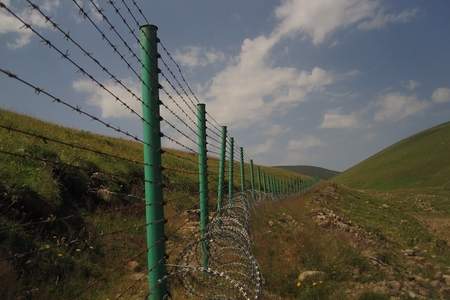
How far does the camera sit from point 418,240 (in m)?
14.3

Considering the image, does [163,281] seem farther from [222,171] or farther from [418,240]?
[418,240]

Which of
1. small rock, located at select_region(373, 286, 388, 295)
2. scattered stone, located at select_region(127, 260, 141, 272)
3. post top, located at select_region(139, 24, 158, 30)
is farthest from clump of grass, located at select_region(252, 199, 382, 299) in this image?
post top, located at select_region(139, 24, 158, 30)

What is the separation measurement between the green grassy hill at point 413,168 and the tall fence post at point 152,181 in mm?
50947

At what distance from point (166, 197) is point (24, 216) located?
4.97m

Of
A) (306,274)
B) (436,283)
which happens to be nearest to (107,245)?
(306,274)

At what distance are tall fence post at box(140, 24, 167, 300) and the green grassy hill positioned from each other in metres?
50.9

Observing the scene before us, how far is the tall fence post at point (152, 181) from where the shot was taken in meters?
3.01

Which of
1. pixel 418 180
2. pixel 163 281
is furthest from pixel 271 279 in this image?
pixel 418 180

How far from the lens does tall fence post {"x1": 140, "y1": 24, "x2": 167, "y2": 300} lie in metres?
3.01

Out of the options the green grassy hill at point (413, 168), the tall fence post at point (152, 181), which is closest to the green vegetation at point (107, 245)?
the tall fence post at point (152, 181)

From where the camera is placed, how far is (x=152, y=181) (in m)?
3.03

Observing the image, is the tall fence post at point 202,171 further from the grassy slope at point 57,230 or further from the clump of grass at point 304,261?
the clump of grass at point 304,261

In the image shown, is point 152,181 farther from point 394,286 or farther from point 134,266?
point 394,286

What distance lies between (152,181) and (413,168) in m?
70.8
